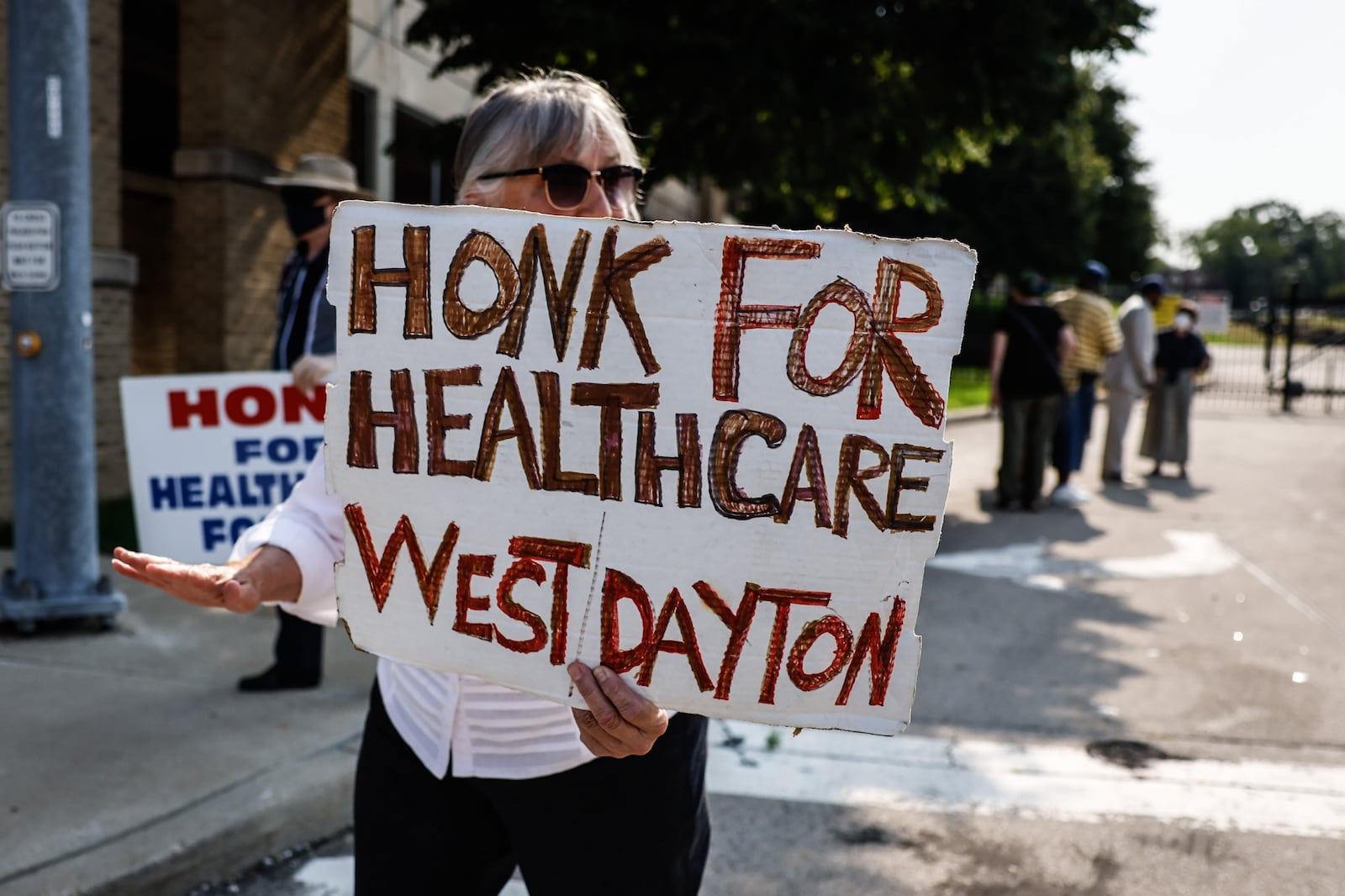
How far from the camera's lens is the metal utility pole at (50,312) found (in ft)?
16.9

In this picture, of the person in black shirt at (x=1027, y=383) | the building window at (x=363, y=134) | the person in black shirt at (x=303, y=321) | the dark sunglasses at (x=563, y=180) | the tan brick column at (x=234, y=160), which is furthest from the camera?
the building window at (x=363, y=134)

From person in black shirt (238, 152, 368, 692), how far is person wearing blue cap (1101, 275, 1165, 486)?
28.7 feet

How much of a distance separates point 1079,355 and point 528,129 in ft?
32.4

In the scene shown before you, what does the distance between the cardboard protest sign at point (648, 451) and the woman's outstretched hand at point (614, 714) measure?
0.02 metres

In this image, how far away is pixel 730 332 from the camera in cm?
167

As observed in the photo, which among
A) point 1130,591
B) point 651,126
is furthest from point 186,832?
point 651,126

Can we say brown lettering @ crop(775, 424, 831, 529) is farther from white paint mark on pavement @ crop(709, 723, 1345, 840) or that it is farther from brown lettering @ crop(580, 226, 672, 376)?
white paint mark on pavement @ crop(709, 723, 1345, 840)

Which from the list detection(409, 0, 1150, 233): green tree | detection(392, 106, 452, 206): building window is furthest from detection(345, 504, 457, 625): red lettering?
detection(392, 106, 452, 206): building window

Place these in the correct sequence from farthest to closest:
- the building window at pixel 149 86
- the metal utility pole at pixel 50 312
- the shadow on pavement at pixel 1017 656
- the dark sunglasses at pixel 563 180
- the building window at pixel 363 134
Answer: the building window at pixel 363 134
the building window at pixel 149 86
the shadow on pavement at pixel 1017 656
the metal utility pole at pixel 50 312
the dark sunglasses at pixel 563 180

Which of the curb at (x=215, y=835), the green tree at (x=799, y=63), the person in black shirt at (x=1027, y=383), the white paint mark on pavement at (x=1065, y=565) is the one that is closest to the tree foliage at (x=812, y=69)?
the green tree at (x=799, y=63)

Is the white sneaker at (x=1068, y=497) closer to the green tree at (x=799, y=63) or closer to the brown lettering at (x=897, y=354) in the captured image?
the green tree at (x=799, y=63)

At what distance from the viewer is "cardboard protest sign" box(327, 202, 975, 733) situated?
1.64 metres

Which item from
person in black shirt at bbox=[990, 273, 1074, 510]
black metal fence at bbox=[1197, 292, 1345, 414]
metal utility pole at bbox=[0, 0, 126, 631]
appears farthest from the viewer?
black metal fence at bbox=[1197, 292, 1345, 414]

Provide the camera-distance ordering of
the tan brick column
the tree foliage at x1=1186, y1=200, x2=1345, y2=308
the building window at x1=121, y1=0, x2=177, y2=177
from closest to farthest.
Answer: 1. the building window at x1=121, y1=0, x2=177, y2=177
2. the tan brick column
3. the tree foliage at x1=1186, y1=200, x2=1345, y2=308
